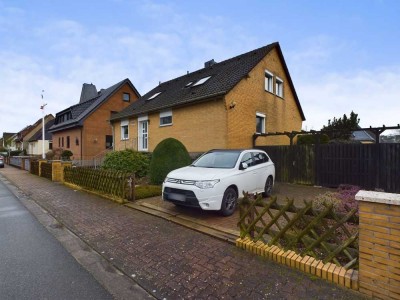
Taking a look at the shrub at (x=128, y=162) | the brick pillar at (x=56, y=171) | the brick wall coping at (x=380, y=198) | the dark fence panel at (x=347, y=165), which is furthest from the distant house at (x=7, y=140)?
the brick wall coping at (x=380, y=198)

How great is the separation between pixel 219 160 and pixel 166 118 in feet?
29.6

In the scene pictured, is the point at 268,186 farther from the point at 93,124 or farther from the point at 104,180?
the point at 93,124

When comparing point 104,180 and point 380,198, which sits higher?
point 380,198

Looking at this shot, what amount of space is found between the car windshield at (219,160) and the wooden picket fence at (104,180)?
252 cm

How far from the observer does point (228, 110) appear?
11.7m

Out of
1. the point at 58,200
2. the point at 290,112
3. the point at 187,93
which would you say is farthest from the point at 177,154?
the point at 290,112

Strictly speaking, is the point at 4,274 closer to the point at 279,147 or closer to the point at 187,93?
the point at 279,147

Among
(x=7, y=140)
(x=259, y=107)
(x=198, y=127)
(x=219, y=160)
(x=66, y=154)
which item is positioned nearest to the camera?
(x=219, y=160)

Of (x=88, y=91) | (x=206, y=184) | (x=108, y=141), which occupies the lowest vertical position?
(x=206, y=184)

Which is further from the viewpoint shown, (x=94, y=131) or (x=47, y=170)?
(x=94, y=131)

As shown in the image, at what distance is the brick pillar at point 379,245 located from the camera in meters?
2.72

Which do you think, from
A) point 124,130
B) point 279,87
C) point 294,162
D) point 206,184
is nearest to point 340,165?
point 294,162

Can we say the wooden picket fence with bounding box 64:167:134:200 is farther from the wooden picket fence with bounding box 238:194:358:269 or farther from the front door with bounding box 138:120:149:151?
the front door with bounding box 138:120:149:151

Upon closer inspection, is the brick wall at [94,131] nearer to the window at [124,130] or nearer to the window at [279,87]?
the window at [124,130]
